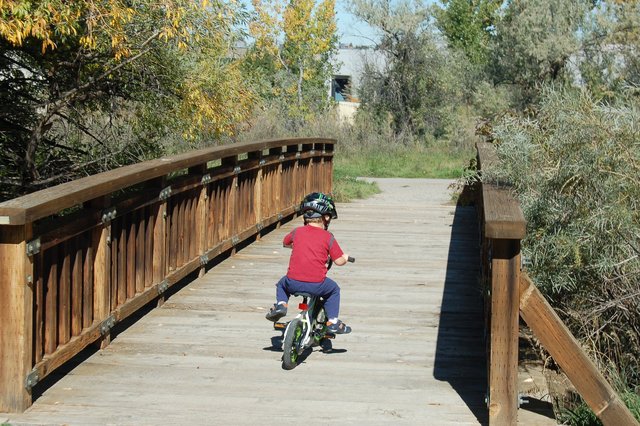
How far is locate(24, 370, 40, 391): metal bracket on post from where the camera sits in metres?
5.63

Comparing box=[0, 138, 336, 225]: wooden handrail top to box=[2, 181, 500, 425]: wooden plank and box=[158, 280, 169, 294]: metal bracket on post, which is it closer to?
box=[158, 280, 169, 294]: metal bracket on post

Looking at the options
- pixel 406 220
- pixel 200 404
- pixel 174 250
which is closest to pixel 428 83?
pixel 406 220

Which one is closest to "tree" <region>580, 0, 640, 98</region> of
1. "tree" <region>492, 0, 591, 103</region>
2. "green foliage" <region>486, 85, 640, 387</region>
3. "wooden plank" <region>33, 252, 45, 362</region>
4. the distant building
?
"tree" <region>492, 0, 591, 103</region>

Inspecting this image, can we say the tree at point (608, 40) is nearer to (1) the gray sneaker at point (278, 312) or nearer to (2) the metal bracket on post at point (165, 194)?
(2) the metal bracket on post at point (165, 194)

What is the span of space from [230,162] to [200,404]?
5.54 m

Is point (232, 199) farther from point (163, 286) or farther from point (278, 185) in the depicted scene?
point (163, 286)

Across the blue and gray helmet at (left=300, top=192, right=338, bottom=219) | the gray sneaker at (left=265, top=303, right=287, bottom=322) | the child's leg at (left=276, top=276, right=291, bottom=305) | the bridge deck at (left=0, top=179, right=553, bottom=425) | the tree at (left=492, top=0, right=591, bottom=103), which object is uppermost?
the tree at (left=492, top=0, right=591, bottom=103)

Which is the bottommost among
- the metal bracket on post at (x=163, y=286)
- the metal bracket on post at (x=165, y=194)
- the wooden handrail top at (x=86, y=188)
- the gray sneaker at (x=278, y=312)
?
the metal bracket on post at (x=163, y=286)

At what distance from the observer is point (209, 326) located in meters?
8.04

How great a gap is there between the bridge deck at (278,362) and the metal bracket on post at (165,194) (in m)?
0.94

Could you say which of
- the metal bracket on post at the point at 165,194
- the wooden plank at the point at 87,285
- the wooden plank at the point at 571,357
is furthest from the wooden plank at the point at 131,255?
the wooden plank at the point at 571,357

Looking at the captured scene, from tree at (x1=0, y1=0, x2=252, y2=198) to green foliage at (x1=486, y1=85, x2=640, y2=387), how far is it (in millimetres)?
4548

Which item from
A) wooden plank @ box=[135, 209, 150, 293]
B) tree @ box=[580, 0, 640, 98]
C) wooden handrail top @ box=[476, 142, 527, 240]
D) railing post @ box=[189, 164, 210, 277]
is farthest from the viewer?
tree @ box=[580, 0, 640, 98]

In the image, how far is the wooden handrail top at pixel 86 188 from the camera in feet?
17.5
